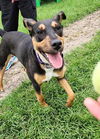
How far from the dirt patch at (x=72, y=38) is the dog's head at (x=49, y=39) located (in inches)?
62.4

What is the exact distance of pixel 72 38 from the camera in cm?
665

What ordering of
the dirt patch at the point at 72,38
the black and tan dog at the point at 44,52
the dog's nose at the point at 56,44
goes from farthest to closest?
the dirt patch at the point at 72,38 < the black and tan dog at the point at 44,52 < the dog's nose at the point at 56,44

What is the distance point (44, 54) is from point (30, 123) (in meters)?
0.98

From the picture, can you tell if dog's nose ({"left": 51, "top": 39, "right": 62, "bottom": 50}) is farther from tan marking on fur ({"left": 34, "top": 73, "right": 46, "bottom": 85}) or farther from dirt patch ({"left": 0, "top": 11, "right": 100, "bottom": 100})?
dirt patch ({"left": 0, "top": 11, "right": 100, "bottom": 100})

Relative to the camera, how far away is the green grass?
3.38m

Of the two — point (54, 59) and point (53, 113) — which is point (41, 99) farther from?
point (54, 59)

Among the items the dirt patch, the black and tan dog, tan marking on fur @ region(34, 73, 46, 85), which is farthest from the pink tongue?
the dirt patch

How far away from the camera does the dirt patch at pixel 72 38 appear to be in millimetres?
Result: 5055

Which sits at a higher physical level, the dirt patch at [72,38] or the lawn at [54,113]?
the lawn at [54,113]

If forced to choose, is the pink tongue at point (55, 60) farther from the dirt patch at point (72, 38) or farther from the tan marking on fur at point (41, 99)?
the dirt patch at point (72, 38)

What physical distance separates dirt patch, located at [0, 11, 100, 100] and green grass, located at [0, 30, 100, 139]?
1.43 feet

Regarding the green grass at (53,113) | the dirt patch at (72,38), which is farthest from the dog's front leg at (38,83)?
the dirt patch at (72,38)

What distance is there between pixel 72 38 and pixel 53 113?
3256mm

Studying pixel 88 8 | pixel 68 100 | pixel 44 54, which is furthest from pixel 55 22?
pixel 88 8
